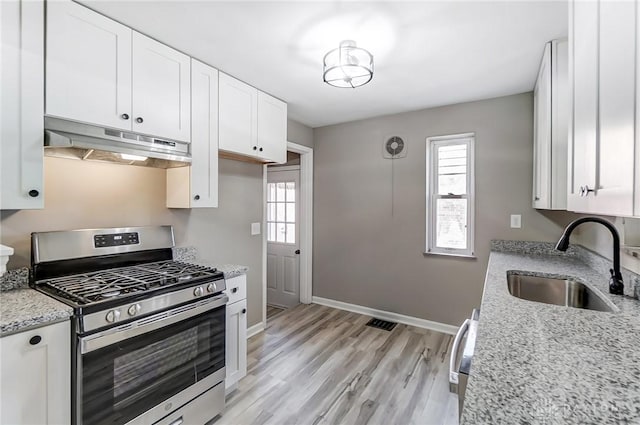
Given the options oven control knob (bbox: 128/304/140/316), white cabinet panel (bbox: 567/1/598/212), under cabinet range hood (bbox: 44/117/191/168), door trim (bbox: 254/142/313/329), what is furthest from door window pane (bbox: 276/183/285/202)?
white cabinet panel (bbox: 567/1/598/212)

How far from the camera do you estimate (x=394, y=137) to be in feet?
11.2

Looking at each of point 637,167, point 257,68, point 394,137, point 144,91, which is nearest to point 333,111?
point 394,137

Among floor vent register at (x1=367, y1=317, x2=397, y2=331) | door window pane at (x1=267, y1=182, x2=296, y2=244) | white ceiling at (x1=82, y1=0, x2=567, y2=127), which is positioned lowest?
floor vent register at (x1=367, y1=317, x2=397, y2=331)

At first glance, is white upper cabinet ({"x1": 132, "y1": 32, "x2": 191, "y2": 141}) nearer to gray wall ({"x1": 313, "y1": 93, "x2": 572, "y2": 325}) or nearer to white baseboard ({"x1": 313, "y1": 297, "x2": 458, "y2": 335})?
gray wall ({"x1": 313, "y1": 93, "x2": 572, "y2": 325})

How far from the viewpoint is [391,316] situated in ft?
11.3

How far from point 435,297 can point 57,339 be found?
10.2 ft

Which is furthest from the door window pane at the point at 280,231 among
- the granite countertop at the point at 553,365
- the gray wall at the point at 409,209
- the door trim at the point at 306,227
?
the granite countertop at the point at 553,365

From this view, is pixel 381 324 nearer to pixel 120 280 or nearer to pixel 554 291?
pixel 554 291

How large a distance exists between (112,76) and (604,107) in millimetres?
2290

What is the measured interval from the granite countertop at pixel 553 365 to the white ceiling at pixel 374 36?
5.07 ft

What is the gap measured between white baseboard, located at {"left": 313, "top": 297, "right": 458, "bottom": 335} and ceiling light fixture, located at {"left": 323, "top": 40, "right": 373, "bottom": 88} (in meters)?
2.60

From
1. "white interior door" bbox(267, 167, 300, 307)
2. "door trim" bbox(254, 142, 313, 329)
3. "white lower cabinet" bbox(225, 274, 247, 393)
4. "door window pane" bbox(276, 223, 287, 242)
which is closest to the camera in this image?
"white lower cabinet" bbox(225, 274, 247, 393)

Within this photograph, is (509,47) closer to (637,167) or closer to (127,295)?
(637,167)

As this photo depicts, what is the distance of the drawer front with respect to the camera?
2.07 m
